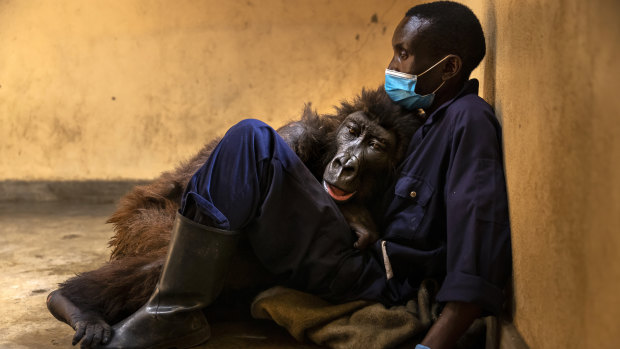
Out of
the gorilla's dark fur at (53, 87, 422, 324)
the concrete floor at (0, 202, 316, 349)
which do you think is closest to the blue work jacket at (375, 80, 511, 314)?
the gorilla's dark fur at (53, 87, 422, 324)

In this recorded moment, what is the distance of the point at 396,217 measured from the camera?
2.25 metres

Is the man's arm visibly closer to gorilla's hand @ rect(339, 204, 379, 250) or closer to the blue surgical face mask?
gorilla's hand @ rect(339, 204, 379, 250)

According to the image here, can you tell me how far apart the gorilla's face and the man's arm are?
595 millimetres

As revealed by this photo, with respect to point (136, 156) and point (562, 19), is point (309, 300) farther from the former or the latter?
point (136, 156)

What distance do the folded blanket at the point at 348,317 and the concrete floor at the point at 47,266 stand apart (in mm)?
89

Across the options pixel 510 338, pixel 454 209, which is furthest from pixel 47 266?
pixel 510 338

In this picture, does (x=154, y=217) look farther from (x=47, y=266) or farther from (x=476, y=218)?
(x=476, y=218)

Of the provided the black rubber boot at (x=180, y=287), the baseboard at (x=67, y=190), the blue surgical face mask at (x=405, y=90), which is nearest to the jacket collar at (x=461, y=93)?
the blue surgical face mask at (x=405, y=90)

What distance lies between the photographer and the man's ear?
236cm

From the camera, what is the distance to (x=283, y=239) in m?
Answer: 2.19

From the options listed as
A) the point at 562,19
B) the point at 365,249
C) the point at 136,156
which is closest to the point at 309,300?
the point at 365,249

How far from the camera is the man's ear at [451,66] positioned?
7.75 ft

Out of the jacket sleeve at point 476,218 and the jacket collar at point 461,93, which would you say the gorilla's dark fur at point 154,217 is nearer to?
the jacket collar at point 461,93

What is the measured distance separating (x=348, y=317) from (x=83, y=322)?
87 centimetres
